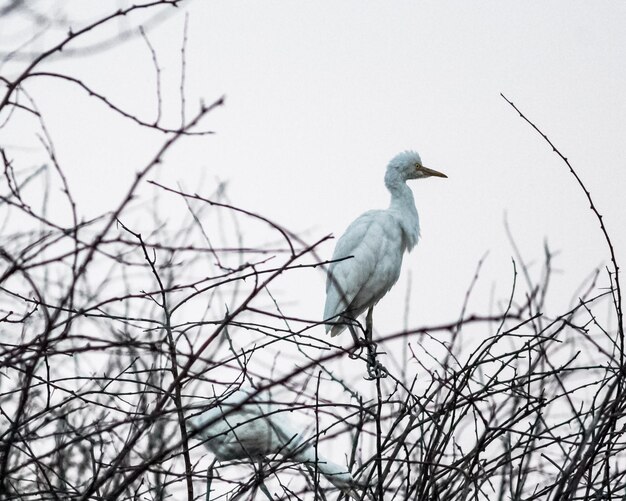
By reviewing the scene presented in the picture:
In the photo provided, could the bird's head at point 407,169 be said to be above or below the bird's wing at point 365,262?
above

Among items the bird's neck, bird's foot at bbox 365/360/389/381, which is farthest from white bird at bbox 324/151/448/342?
bird's foot at bbox 365/360/389/381

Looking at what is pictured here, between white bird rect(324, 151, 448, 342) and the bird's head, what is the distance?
4.7 inches

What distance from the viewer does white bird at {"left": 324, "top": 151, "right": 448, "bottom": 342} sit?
7.57 meters

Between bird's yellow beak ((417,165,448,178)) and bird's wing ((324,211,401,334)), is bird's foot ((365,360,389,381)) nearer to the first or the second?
bird's wing ((324,211,401,334))

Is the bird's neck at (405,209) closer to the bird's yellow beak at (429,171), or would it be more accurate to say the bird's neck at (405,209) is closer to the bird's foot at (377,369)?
the bird's yellow beak at (429,171)

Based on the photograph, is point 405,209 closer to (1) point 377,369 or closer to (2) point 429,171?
(2) point 429,171

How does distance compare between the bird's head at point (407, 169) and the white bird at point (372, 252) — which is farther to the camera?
the bird's head at point (407, 169)

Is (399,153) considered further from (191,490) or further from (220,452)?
(191,490)

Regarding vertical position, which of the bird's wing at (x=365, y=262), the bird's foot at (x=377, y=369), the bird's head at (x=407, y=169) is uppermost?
the bird's head at (x=407, y=169)

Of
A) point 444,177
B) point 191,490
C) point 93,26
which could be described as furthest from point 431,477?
point 444,177

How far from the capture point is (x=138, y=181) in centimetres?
156

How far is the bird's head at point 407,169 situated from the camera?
8.17 metres

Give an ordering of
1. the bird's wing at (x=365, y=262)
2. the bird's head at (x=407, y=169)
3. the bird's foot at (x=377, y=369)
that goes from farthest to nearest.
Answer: the bird's head at (x=407, y=169) < the bird's wing at (x=365, y=262) < the bird's foot at (x=377, y=369)

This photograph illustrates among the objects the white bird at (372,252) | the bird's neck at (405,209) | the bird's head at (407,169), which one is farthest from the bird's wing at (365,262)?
the bird's head at (407,169)
